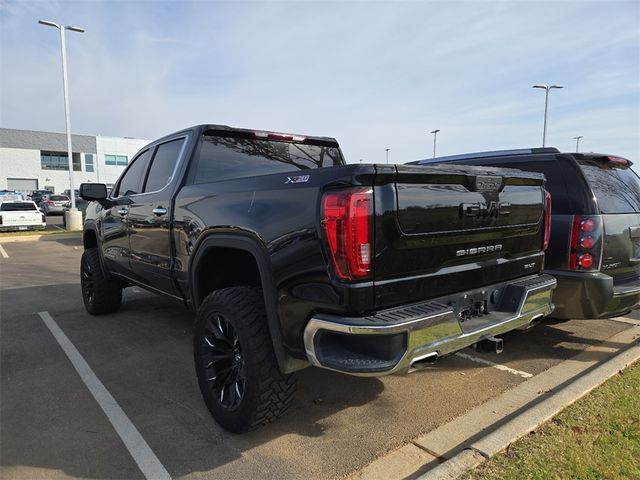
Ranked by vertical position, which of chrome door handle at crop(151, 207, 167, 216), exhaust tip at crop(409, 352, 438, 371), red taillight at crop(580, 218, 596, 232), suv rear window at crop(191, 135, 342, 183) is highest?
suv rear window at crop(191, 135, 342, 183)

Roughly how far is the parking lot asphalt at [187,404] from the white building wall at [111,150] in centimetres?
5777

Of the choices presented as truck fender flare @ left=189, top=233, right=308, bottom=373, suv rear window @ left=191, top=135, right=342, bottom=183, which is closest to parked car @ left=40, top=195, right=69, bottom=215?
suv rear window @ left=191, top=135, right=342, bottom=183

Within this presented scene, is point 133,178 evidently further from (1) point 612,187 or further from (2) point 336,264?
(1) point 612,187

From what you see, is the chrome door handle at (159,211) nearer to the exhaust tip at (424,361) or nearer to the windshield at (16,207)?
the exhaust tip at (424,361)

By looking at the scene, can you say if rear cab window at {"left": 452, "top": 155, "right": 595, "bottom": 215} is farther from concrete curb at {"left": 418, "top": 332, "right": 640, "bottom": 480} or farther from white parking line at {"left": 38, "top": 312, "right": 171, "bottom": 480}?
white parking line at {"left": 38, "top": 312, "right": 171, "bottom": 480}

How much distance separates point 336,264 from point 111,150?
6372cm

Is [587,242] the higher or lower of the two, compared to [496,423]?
higher

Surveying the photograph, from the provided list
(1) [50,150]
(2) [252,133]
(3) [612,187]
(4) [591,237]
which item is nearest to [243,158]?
(2) [252,133]

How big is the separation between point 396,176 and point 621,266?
294cm

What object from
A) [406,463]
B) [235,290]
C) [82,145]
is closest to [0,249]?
[235,290]

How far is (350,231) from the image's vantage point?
217 cm

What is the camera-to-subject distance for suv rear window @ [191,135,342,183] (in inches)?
148

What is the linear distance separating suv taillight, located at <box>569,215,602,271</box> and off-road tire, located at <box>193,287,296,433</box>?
2.70m

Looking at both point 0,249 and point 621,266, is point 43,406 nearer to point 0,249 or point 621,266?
point 621,266
